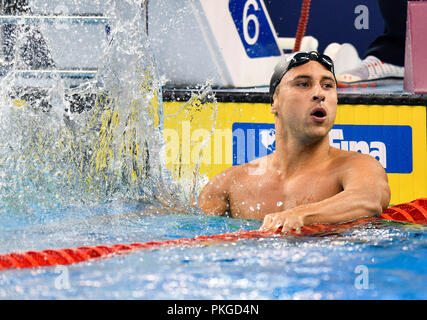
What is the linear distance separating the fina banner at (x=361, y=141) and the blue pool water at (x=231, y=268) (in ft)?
4.83

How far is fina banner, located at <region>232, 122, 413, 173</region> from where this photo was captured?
3852mm

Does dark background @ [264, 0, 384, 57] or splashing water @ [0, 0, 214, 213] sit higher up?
dark background @ [264, 0, 384, 57]

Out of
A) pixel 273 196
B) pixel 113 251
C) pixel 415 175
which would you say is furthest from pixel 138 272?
pixel 415 175

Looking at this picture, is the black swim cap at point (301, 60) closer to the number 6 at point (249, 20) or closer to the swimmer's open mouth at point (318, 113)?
the swimmer's open mouth at point (318, 113)

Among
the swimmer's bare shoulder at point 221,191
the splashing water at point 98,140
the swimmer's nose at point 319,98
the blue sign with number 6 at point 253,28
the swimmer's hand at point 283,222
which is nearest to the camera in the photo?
the swimmer's hand at point 283,222

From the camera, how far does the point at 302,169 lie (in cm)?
260

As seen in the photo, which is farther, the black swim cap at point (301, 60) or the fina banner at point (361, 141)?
the fina banner at point (361, 141)

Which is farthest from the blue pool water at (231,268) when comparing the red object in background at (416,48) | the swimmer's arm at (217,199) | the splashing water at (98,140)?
the red object in background at (416,48)

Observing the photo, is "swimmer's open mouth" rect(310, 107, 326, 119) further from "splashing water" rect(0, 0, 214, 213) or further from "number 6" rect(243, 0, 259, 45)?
"number 6" rect(243, 0, 259, 45)

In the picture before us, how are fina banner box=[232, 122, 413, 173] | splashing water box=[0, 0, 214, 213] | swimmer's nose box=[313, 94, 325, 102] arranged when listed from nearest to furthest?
swimmer's nose box=[313, 94, 325, 102] < splashing water box=[0, 0, 214, 213] < fina banner box=[232, 122, 413, 173]

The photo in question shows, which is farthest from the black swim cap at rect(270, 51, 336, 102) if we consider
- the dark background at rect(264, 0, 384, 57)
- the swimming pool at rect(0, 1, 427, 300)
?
the dark background at rect(264, 0, 384, 57)

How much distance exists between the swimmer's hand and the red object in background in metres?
2.15

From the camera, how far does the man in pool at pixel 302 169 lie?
7.64ft

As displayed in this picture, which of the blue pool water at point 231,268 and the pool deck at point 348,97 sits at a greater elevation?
the pool deck at point 348,97
